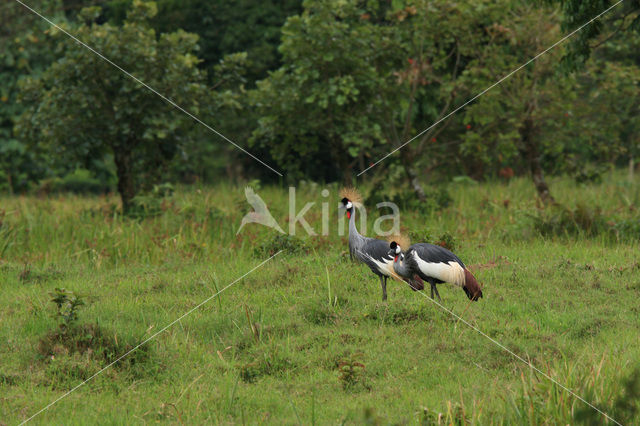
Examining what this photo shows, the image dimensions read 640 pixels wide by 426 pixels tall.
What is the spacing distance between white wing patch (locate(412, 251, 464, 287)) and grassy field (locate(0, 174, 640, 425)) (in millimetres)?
495

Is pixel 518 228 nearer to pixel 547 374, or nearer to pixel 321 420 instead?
pixel 547 374

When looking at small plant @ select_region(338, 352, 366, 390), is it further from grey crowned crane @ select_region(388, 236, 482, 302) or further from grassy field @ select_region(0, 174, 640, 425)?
grey crowned crane @ select_region(388, 236, 482, 302)

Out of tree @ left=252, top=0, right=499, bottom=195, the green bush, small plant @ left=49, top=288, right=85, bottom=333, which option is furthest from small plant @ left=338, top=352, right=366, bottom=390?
the green bush

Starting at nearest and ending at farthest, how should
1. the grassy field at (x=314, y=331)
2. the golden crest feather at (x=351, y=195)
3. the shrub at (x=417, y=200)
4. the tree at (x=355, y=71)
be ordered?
the grassy field at (x=314, y=331) < the golden crest feather at (x=351, y=195) < the shrub at (x=417, y=200) < the tree at (x=355, y=71)

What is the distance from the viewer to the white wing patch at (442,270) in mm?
5309

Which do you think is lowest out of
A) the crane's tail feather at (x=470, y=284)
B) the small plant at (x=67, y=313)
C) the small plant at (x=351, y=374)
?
the small plant at (x=351, y=374)

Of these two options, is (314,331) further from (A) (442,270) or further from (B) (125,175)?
(B) (125,175)

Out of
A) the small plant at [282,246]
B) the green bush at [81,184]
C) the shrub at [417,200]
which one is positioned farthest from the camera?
the green bush at [81,184]

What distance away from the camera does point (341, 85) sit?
10.7 metres

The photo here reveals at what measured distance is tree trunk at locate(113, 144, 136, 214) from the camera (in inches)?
446

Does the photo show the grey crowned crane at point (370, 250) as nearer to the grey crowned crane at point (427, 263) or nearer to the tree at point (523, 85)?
the grey crowned crane at point (427, 263)

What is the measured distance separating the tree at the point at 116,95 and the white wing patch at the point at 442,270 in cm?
648

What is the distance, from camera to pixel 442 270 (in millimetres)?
5328

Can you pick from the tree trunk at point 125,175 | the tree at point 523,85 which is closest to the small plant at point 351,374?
the tree at point 523,85
